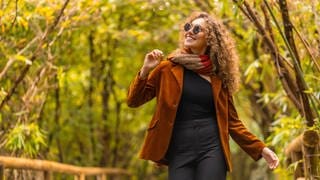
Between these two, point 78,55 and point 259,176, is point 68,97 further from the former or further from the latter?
point 259,176

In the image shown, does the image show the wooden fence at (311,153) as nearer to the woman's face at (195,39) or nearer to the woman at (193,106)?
the woman at (193,106)

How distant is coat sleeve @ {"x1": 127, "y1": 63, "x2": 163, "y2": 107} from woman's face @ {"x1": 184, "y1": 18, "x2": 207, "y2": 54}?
17 centimetres

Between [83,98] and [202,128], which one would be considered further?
[83,98]

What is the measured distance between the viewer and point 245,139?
11.6ft

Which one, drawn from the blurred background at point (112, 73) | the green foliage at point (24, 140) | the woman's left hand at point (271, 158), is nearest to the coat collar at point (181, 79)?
the woman's left hand at point (271, 158)

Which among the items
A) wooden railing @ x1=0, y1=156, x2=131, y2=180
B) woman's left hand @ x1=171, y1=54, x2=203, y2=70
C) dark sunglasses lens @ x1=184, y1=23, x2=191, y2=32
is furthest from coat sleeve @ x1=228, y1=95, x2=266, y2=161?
wooden railing @ x1=0, y1=156, x2=131, y2=180

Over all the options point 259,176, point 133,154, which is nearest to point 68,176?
point 133,154

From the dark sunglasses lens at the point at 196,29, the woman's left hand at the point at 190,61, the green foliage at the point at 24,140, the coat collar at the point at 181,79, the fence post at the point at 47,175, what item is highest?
the dark sunglasses lens at the point at 196,29

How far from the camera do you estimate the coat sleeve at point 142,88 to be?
3.38 meters

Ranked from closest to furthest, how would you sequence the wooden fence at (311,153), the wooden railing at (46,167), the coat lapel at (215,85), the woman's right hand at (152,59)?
the woman's right hand at (152,59) → the coat lapel at (215,85) → the wooden railing at (46,167) → the wooden fence at (311,153)

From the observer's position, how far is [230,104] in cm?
353

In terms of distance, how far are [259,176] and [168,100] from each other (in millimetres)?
9485

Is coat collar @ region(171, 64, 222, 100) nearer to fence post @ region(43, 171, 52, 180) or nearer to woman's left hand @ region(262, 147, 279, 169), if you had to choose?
woman's left hand @ region(262, 147, 279, 169)

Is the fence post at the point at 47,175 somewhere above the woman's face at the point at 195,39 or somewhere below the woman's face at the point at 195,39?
below
